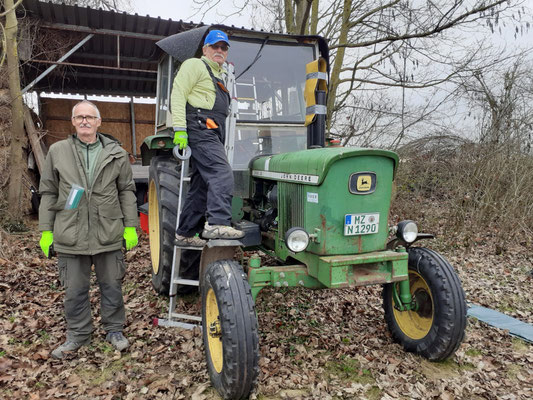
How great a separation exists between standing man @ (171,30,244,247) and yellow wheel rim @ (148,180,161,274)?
4.03ft

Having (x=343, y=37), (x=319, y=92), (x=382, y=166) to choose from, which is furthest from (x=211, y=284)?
(x=343, y=37)

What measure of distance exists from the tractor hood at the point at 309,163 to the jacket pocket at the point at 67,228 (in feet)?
4.98

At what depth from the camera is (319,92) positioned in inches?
142

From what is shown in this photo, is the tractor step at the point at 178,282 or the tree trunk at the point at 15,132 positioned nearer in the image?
the tractor step at the point at 178,282

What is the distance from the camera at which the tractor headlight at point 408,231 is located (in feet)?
9.65

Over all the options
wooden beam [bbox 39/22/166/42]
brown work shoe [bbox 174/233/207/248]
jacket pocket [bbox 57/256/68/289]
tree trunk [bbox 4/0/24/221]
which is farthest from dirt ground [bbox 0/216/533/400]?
wooden beam [bbox 39/22/166/42]

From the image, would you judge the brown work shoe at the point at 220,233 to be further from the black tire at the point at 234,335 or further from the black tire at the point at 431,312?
the black tire at the point at 431,312

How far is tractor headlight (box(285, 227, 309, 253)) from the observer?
2.61 meters

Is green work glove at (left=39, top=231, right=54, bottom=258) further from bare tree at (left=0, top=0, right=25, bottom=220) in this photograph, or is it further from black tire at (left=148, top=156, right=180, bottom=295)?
bare tree at (left=0, top=0, right=25, bottom=220)

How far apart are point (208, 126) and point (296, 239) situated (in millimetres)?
1123

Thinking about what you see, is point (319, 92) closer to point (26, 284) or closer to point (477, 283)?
point (477, 283)

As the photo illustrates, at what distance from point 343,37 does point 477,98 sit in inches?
123

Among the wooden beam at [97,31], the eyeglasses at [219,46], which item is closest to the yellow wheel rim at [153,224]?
the eyeglasses at [219,46]

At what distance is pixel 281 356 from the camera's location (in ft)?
10.0
